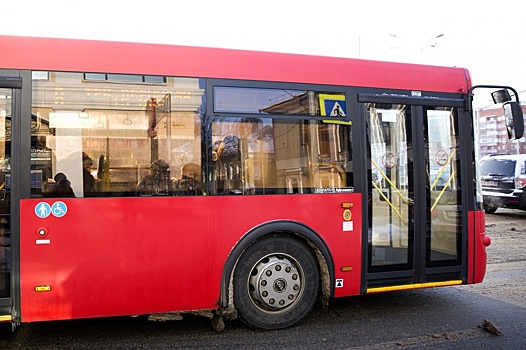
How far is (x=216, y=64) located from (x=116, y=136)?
4.11 feet

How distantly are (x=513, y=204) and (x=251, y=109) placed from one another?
13234 mm

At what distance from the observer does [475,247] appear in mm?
5406

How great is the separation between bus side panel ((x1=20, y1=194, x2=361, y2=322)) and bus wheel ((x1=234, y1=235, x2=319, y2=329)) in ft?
0.82

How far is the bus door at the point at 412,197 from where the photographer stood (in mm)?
5102

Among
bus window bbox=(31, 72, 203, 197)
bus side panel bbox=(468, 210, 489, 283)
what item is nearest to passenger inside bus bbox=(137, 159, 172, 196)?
bus window bbox=(31, 72, 203, 197)

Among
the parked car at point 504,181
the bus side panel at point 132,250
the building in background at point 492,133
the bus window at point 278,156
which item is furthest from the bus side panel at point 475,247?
the building in background at point 492,133

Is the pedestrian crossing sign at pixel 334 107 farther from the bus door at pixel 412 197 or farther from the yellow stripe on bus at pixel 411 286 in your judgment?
the yellow stripe on bus at pixel 411 286

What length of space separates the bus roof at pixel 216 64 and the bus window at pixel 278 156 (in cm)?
53

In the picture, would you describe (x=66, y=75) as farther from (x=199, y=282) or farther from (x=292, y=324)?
(x=292, y=324)

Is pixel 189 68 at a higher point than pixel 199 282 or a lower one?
higher

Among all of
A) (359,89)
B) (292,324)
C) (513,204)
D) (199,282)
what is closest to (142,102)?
(199,282)

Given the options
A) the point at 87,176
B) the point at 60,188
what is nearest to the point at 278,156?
the point at 87,176

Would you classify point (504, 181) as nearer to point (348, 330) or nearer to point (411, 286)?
point (411, 286)

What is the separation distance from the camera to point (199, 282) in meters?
4.44
